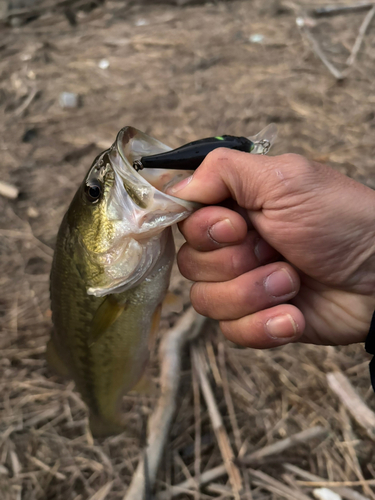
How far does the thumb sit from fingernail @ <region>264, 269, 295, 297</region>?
1.09ft

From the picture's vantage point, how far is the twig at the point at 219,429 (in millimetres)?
2469

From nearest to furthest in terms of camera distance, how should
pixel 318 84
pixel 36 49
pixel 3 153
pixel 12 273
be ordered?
pixel 12 273, pixel 3 153, pixel 318 84, pixel 36 49

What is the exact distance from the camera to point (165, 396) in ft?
8.98

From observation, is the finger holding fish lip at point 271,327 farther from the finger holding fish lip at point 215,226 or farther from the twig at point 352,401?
the twig at point 352,401

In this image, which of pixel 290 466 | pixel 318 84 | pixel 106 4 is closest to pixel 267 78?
pixel 318 84

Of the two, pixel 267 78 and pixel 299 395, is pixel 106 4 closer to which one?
pixel 267 78

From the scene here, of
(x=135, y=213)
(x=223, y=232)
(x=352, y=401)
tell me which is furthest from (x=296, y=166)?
(x=352, y=401)

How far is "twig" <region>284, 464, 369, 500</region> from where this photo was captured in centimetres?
232

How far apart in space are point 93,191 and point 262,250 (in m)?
0.79

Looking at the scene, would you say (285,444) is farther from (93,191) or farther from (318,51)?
(318,51)

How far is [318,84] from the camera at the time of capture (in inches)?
210

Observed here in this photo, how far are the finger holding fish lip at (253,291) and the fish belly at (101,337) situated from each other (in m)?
0.26

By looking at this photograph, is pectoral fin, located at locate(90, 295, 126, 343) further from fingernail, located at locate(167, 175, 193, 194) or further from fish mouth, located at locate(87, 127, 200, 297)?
fingernail, located at locate(167, 175, 193, 194)

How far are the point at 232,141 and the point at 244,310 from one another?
75 cm
